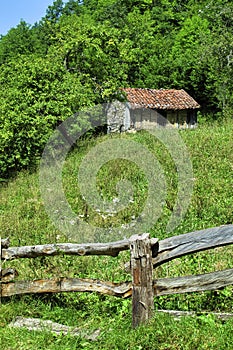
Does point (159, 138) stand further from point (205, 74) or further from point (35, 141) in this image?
point (205, 74)

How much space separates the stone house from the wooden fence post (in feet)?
82.6

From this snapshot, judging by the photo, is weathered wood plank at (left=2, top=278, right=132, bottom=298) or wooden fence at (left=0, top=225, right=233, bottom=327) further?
weathered wood plank at (left=2, top=278, right=132, bottom=298)

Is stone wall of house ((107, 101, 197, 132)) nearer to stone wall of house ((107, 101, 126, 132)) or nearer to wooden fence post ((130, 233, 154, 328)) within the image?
stone wall of house ((107, 101, 126, 132))

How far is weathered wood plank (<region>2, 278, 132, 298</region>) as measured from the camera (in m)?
4.99

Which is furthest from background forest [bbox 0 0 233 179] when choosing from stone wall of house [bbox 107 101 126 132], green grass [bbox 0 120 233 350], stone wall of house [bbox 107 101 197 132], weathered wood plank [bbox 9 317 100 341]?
weathered wood plank [bbox 9 317 100 341]

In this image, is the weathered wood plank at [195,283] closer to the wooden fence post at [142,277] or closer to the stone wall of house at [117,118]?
the wooden fence post at [142,277]

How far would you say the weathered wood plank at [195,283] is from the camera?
464cm

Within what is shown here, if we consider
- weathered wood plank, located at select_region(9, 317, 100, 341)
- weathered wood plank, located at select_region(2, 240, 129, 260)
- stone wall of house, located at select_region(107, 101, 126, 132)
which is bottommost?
weathered wood plank, located at select_region(9, 317, 100, 341)

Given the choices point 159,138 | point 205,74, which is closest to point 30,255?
point 159,138

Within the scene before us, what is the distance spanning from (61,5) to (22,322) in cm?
5294

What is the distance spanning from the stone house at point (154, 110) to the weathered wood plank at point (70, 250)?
24290mm

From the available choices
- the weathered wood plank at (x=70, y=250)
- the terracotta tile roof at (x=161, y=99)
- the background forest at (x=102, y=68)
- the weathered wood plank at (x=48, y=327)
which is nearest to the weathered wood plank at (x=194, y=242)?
the weathered wood plank at (x=70, y=250)

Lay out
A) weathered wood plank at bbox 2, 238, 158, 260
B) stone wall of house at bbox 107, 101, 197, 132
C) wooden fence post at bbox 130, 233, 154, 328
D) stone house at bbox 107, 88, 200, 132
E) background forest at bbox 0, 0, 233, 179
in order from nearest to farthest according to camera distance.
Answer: wooden fence post at bbox 130, 233, 154, 328
weathered wood plank at bbox 2, 238, 158, 260
background forest at bbox 0, 0, 233, 179
stone wall of house at bbox 107, 101, 197, 132
stone house at bbox 107, 88, 200, 132

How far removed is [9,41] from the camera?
5006cm
